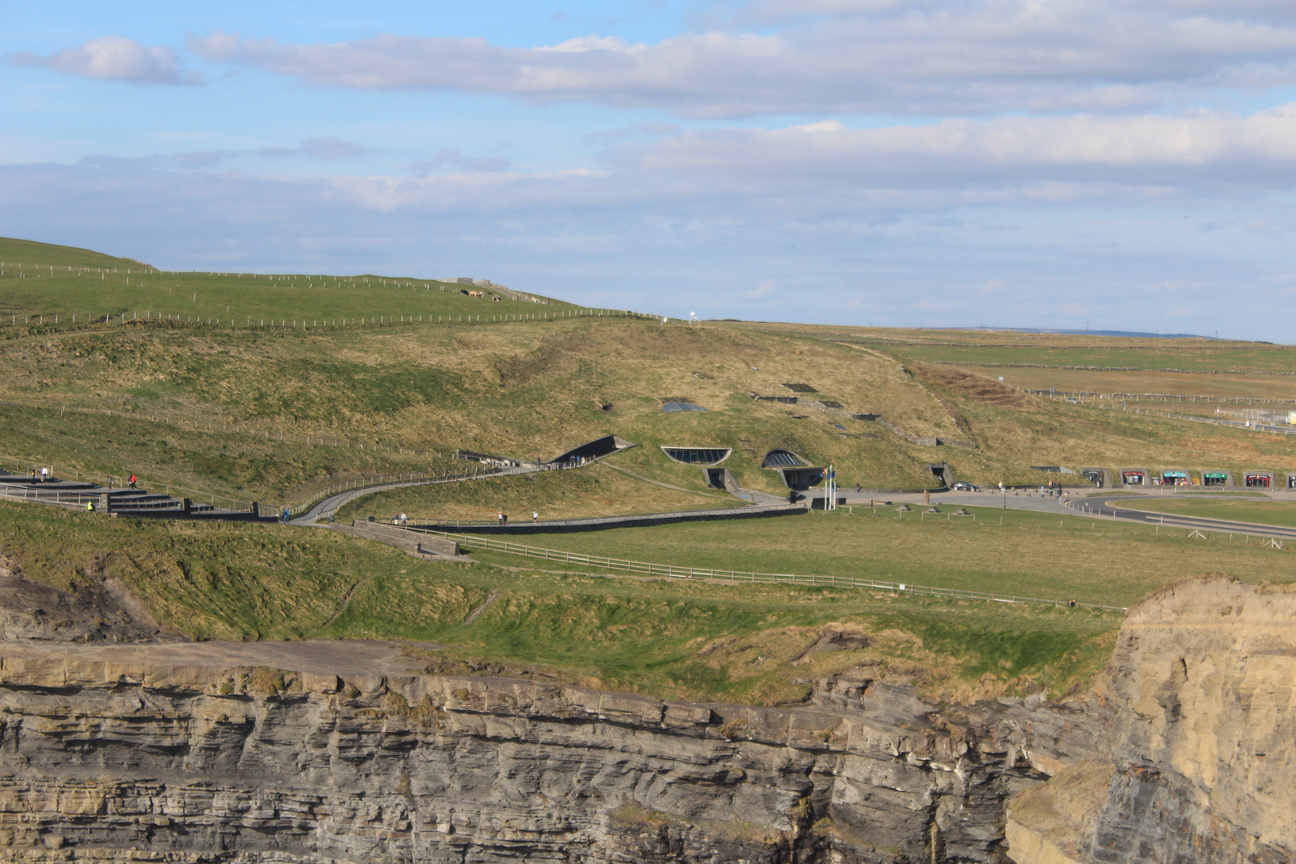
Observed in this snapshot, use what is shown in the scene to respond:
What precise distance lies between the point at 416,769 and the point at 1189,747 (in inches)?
1174

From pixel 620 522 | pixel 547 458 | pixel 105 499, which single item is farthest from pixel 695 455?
pixel 105 499

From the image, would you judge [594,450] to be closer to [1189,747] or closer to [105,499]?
[105,499]

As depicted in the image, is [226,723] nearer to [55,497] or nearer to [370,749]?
[370,749]

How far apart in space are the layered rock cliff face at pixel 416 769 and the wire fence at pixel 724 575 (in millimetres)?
13302

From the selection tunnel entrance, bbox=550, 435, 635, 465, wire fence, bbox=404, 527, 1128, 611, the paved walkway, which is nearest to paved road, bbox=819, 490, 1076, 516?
tunnel entrance, bbox=550, 435, 635, 465

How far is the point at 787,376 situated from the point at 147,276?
282ft

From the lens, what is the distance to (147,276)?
158625 millimetres

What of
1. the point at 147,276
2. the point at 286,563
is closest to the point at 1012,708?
the point at 286,563

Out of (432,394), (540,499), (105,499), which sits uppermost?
(432,394)

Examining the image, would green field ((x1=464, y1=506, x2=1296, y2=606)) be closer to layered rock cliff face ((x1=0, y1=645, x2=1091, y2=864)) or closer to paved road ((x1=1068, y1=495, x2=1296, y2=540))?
paved road ((x1=1068, y1=495, x2=1296, y2=540))

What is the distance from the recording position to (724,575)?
215ft

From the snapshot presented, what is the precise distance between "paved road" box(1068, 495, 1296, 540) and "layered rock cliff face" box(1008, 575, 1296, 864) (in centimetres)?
5164

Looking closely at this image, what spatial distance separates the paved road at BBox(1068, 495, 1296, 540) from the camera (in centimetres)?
8894

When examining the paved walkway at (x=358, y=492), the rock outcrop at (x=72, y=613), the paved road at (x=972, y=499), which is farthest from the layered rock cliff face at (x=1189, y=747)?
the paved road at (x=972, y=499)
